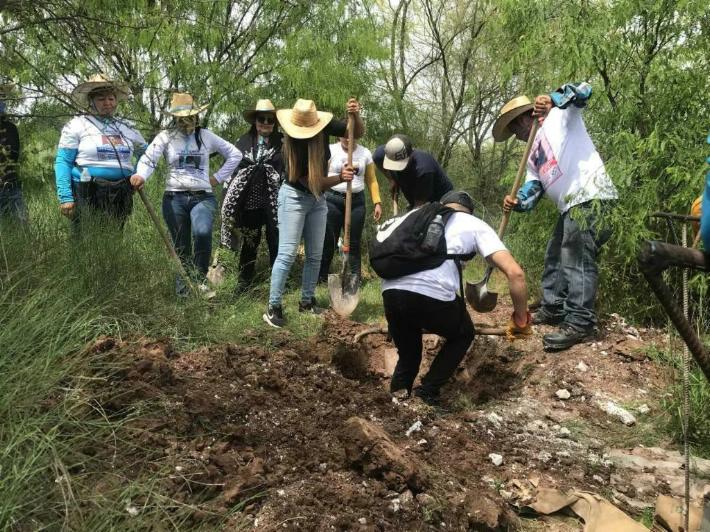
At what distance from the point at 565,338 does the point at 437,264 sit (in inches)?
60.7

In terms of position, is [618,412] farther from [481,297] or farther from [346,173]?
[346,173]

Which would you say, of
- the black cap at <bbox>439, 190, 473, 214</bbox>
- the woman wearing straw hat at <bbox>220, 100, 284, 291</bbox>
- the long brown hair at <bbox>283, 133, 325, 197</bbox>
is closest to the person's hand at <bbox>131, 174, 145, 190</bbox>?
the woman wearing straw hat at <bbox>220, 100, 284, 291</bbox>

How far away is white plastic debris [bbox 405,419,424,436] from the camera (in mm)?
3196

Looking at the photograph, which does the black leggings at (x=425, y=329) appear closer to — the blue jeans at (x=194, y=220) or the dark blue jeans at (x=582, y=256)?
the dark blue jeans at (x=582, y=256)

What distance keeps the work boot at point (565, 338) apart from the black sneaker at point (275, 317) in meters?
2.07

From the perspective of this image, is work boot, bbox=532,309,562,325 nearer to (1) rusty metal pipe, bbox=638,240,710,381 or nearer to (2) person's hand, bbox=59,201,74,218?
(1) rusty metal pipe, bbox=638,240,710,381

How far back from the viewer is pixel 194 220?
5250 millimetres

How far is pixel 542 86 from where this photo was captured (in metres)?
6.01

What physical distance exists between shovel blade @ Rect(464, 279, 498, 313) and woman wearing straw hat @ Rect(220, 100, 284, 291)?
2193 mm

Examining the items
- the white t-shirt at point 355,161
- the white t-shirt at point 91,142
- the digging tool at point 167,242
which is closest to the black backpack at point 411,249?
the digging tool at point 167,242

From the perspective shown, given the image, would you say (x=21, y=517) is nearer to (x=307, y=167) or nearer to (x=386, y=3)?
(x=307, y=167)

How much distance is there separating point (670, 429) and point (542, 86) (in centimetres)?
374

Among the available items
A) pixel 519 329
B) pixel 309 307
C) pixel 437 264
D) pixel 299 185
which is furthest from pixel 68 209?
pixel 519 329

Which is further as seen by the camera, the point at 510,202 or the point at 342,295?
the point at 342,295
